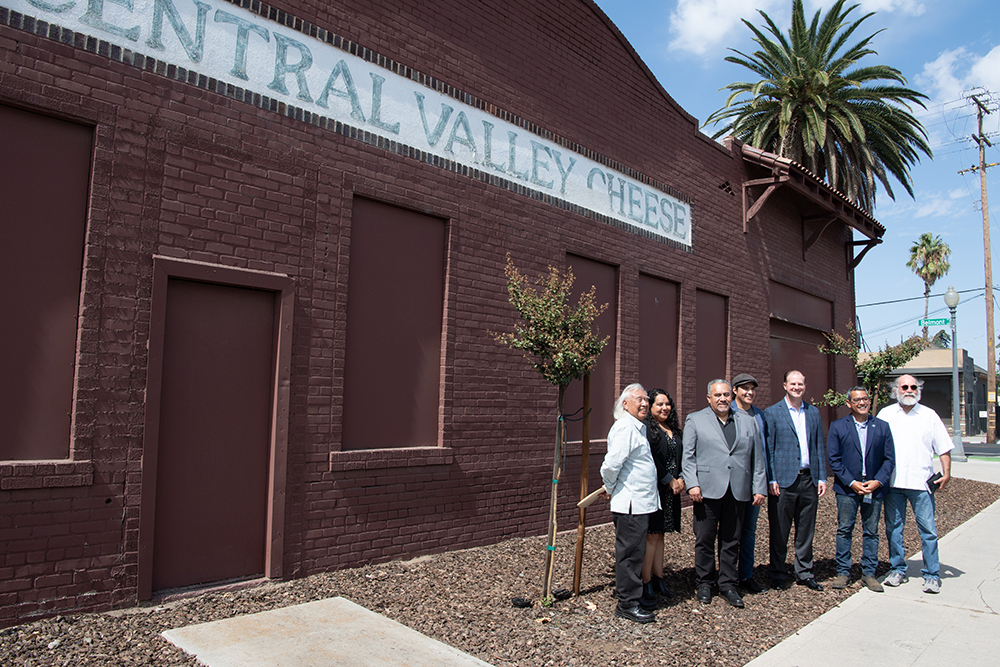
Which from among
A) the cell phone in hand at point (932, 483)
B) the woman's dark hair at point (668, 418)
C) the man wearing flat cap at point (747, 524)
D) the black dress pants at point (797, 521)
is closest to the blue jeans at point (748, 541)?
the man wearing flat cap at point (747, 524)

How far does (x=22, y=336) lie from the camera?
4.74 m

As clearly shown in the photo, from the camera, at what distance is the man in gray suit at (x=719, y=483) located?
589 centimetres

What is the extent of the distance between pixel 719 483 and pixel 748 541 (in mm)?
850

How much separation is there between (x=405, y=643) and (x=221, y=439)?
2.24m

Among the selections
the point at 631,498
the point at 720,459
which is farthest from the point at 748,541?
the point at 631,498

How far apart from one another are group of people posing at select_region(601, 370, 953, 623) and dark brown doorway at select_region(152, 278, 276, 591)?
9.44 feet

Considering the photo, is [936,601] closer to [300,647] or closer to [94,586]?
[300,647]

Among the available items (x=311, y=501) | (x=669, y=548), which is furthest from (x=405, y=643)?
(x=669, y=548)

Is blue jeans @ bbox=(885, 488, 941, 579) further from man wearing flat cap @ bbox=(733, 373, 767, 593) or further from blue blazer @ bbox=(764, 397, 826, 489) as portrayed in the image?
man wearing flat cap @ bbox=(733, 373, 767, 593)

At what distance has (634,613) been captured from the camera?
5.36m

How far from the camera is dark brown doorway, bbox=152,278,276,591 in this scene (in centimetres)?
535

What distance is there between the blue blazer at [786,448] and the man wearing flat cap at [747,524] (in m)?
0.23

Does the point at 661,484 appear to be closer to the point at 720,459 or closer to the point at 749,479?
the point at 720,459

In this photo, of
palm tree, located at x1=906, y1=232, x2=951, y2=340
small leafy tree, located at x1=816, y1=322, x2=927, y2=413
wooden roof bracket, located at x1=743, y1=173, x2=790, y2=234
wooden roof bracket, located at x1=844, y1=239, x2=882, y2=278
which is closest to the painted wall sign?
wooden roof bracket, located at x1=743, y1=173, x2=790, y2=234
